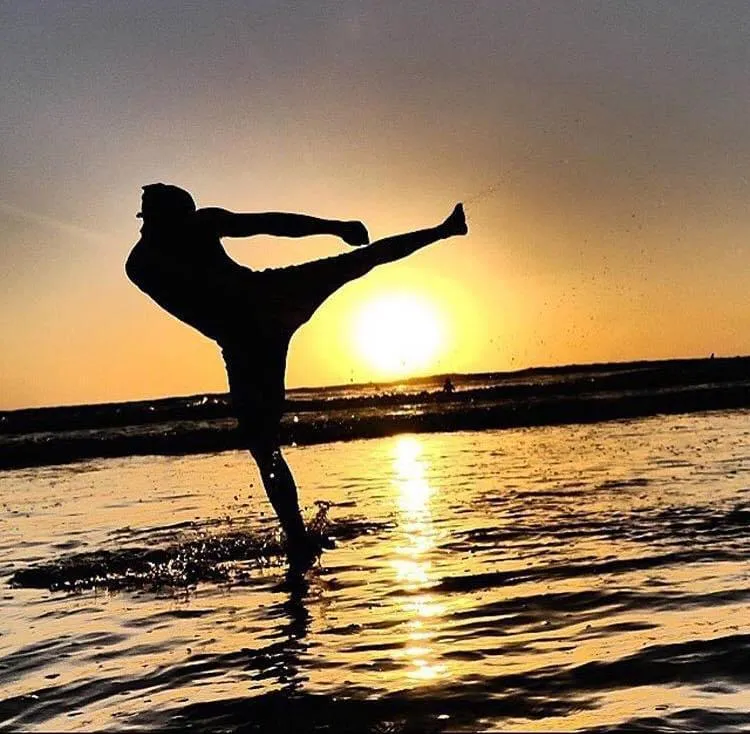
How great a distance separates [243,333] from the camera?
8562mm

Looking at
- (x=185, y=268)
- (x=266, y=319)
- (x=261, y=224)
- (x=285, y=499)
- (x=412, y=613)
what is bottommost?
(x=412, y=613)

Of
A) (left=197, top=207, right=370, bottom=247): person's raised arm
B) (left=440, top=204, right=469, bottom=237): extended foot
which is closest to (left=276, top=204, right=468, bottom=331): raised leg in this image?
(left=440, top=204, right=469, bottom=237): extended foot

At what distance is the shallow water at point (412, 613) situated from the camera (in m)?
4.77

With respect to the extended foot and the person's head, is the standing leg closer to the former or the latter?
the person's head

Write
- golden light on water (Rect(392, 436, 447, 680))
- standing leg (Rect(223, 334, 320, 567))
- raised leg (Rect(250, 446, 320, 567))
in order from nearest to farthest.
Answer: golden light on water (Rect(392, 436, 447, 680))
standing leg (Rect(223, 334, 320, 567))
raised leg (Rect(250, 446, 320, 567))

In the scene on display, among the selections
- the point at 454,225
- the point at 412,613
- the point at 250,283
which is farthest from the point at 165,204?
the point at 412,613

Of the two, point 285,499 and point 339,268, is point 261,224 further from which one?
point 285,499

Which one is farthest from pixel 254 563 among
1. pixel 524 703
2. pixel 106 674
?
pixel 524 703

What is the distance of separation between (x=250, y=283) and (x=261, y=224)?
0.52 meters

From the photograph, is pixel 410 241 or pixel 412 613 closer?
pixel 412 613

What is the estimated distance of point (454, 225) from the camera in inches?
332

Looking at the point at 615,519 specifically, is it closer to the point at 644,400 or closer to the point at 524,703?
the point at 524,703

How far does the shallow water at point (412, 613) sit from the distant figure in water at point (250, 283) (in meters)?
1.40

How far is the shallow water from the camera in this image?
4.77m
